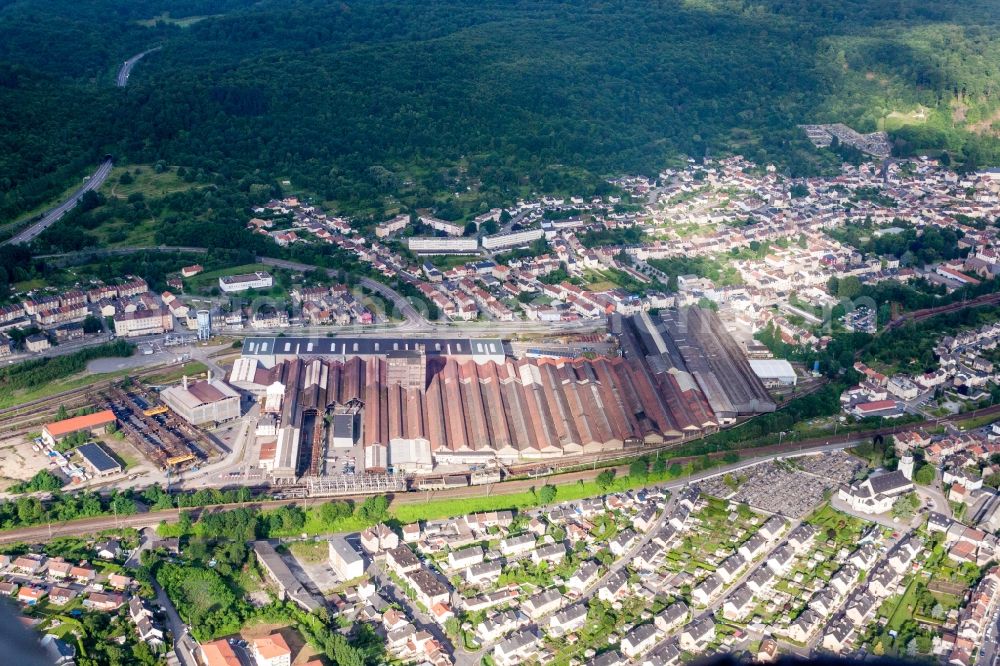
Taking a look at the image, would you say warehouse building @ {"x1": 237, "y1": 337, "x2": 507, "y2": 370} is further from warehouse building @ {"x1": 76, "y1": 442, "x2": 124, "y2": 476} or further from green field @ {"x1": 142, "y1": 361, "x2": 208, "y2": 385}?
warehouse building @ {"x1": 76, "y1": 442, "x2": 124, "y2": 476}

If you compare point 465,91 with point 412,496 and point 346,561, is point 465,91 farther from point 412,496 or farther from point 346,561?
point 346,561

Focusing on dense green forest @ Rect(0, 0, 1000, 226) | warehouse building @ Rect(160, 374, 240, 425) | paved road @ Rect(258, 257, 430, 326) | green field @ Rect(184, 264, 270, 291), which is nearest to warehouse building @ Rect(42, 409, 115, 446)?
warehouse building @ Rect(160, 374, 240, 425)

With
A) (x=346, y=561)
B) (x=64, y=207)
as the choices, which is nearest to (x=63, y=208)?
(x=64, y=207)

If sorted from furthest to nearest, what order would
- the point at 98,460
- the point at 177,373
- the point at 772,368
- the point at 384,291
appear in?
the point at 384,291, the point at 772,368, the point at 177,373, the point at 98,460

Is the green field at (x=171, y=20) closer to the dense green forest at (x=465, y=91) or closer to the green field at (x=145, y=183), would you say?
the dense green forest at (x=465, y=91)

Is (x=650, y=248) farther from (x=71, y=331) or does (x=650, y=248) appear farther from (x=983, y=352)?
(x=71, y=331)

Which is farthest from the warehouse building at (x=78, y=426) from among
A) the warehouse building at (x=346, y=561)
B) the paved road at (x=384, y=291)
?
the paved road at (x=384, y=291)
